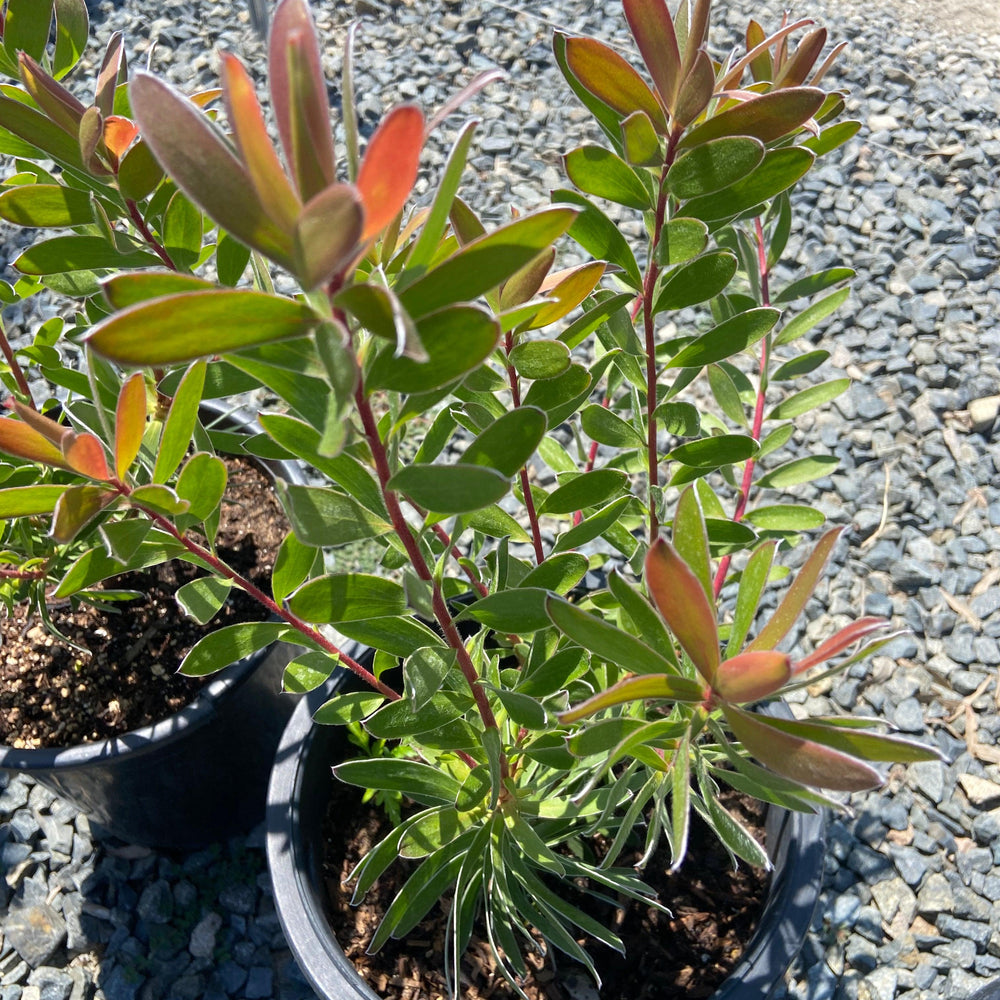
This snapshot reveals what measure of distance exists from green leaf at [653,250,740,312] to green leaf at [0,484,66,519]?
1.69 feet

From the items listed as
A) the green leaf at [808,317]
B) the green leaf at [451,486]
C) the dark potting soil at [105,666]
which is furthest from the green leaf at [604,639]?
the dark potting soil at [105,666]

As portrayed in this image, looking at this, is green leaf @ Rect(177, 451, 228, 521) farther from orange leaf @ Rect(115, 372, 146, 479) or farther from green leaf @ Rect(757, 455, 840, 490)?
green leaf @ Rect(757, 455, 840, 490)

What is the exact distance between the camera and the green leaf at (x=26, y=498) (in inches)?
25.5

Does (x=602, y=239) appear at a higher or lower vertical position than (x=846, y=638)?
higher

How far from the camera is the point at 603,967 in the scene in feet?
3.76

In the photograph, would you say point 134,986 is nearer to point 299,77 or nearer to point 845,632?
point 845,632

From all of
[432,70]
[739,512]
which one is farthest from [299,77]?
[432,70]

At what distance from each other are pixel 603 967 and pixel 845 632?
2.56 ft

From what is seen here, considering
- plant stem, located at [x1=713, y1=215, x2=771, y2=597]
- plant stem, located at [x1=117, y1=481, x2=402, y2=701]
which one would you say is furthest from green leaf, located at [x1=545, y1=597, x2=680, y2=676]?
plant stem, located at [x1=713, y1=215, x2=771, y2=597]

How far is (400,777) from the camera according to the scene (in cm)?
90

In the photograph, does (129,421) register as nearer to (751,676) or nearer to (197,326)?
(197,326)

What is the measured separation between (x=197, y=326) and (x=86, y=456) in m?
0.23

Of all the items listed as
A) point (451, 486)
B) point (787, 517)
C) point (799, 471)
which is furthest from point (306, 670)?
point (799, 471)

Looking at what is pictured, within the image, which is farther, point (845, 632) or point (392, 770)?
point (392, 770)
